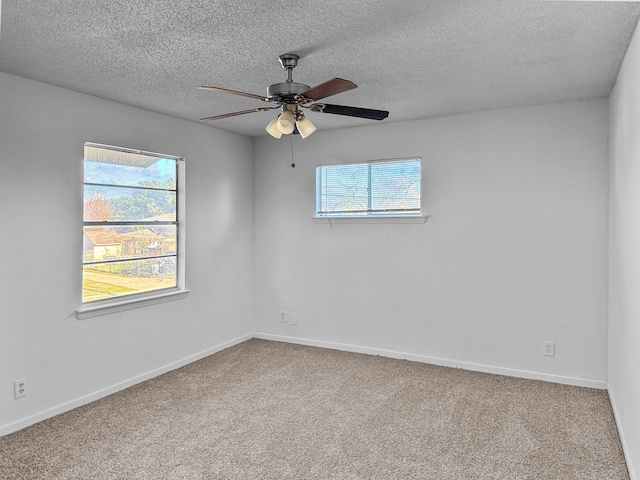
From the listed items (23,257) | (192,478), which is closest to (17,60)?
(23,257)

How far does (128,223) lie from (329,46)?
7.69 feet

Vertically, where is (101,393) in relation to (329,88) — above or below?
below

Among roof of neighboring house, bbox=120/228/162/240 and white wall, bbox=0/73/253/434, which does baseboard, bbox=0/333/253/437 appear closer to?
white wall, bbox=0/73/253/434

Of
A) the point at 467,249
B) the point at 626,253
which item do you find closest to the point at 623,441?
the point at 626,253

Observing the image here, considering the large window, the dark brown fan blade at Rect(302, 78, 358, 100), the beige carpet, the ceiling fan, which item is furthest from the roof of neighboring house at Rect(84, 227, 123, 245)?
the dark brown fan blade at Rect(302, 78, 358, 100)

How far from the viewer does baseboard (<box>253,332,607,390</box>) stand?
146 inches

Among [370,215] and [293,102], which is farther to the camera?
[370,215]

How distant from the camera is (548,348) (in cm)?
381

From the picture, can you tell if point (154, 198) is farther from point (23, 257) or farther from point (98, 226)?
point (23, 257)

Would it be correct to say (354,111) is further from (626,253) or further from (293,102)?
(626,253)

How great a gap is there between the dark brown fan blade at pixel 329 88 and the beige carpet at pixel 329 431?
1.99m

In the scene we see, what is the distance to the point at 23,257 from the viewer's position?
3039mm

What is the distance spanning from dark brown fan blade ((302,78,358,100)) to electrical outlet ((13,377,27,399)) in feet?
8.49

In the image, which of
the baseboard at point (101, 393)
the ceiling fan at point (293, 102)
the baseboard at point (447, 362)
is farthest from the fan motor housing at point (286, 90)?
the baseboard at point (447, 362)
